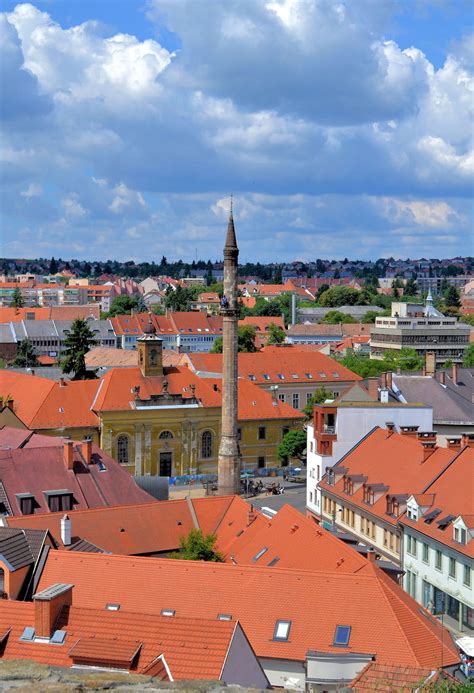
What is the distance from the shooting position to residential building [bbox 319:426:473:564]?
46.8 meters

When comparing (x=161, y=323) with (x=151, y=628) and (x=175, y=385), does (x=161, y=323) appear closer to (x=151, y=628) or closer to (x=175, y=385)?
(x=175, y=385)

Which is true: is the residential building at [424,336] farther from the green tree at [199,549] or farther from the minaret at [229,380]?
the green tree at [199,549]

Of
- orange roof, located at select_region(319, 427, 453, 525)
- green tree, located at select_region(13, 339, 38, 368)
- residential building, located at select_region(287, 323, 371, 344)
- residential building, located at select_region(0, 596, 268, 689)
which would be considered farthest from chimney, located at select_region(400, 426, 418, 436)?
residential building, located at select_region(287, 323, 371, 344)

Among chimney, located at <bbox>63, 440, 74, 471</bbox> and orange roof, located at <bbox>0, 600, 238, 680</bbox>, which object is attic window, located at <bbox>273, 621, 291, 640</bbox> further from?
chimney, located at <bbox>63, 440, 74, 471</bbox>

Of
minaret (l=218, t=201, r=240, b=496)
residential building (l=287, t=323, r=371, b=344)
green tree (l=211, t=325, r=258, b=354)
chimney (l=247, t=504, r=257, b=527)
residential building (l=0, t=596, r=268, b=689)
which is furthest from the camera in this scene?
residential building (l=287, t=323, r=371, b=344)

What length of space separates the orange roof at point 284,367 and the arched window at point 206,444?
792 inches

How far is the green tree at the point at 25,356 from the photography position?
137m

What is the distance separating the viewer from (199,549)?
3950 centimetres

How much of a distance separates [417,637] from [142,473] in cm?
4820

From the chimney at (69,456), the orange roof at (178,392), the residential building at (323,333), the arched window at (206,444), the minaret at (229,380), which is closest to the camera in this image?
the chimney at (69,456)

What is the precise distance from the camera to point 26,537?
112ft

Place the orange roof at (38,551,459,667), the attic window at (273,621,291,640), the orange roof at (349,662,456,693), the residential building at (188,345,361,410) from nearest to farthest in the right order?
the orange roof at (349,662,456,693)
the orange roof at (38,551,459,667)
the attic window at (273,621,291,640)
the residential building at (188,345,361,410)

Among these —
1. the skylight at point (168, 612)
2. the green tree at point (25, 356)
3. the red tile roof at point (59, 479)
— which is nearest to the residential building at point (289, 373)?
the green tree at point (25, 356)

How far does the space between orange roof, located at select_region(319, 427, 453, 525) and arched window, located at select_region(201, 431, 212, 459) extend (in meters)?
23.3
